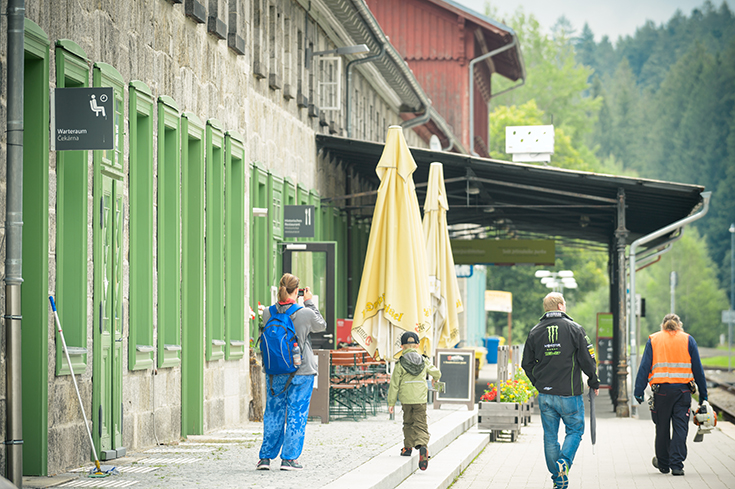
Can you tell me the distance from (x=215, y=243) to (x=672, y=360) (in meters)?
5.20

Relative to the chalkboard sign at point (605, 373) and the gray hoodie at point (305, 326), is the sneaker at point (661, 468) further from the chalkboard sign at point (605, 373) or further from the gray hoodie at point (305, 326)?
the chalkboard sign at point (605, 373)

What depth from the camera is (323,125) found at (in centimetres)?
2078

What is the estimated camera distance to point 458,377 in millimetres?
17500

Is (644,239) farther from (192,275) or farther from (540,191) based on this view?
(192,275)

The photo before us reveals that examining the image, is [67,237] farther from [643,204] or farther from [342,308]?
[643,204]

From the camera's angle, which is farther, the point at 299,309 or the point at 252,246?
the point at 252,246

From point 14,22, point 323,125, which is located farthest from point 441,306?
point 14,22

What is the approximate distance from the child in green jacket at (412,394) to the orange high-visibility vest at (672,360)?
Result: 2.78m

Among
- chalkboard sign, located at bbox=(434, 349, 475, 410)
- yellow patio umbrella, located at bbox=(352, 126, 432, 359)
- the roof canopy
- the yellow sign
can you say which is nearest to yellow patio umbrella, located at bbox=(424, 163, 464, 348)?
chalkboard sign, located at bbox=(434, 349, 475, 410)

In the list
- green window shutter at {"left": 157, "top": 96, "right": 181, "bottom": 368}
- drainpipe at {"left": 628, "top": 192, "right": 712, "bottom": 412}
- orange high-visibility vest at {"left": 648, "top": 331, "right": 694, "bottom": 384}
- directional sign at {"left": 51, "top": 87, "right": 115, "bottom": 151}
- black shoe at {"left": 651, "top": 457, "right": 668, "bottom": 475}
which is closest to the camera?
directional sign at {"left": 51, "top": 87, "right": 115, "bottom": 151}

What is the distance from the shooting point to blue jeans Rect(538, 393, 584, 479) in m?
9.64

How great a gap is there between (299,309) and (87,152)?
6.82 ft

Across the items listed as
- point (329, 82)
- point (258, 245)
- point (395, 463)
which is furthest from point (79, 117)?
point (329, 82)

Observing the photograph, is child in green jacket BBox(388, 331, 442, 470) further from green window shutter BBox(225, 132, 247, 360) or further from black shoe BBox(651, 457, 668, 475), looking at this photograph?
green window shutter BBox(225, 132, 247, 360)
